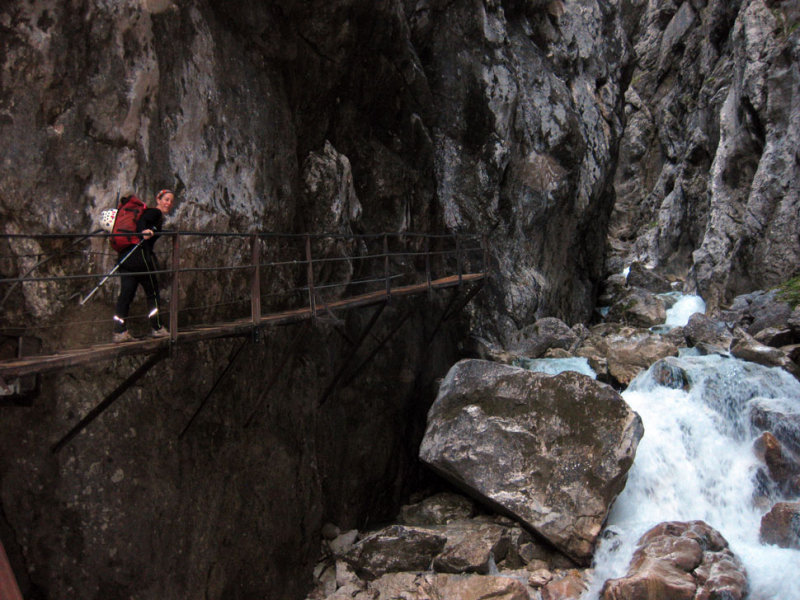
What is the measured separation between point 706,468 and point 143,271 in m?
9.78

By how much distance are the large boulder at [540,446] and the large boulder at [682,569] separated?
0.79 m

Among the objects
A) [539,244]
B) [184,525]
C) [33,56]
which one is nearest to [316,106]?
[33,56]

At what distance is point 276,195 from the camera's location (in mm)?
8805

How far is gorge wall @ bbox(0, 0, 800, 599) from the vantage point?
5.77 meters

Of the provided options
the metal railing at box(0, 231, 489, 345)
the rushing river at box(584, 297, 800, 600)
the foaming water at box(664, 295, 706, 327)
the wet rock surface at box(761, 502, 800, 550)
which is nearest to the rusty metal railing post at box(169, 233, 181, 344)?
the metal railing at box(0, 231, 489, 345)

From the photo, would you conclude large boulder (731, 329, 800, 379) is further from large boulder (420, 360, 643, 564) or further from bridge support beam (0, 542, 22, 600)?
bridge support beam (0, 542, 22, 600)

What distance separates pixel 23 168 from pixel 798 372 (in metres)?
14.1

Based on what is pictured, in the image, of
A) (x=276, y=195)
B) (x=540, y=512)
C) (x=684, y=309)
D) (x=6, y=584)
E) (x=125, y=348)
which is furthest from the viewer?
(x=684, y=309)

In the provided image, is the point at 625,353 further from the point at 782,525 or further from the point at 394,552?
the point at 394,552

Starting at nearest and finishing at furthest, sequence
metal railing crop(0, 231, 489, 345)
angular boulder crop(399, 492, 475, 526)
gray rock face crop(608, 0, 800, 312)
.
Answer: metal railing crop(0, 231, 489, 345)
angular boulder crop(399, 492, 475, 526)
gray rock face crop(608, 0, 800, 312)

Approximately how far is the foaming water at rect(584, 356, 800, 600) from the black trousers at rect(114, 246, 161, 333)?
6.77 m

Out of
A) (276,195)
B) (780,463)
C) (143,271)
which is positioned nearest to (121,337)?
(143,271)

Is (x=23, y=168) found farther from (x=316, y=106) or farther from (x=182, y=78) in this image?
(x=316, y=106)

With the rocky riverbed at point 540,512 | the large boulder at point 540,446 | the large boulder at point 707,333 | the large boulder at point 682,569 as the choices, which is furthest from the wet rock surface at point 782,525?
the large boulder at point 707,333
